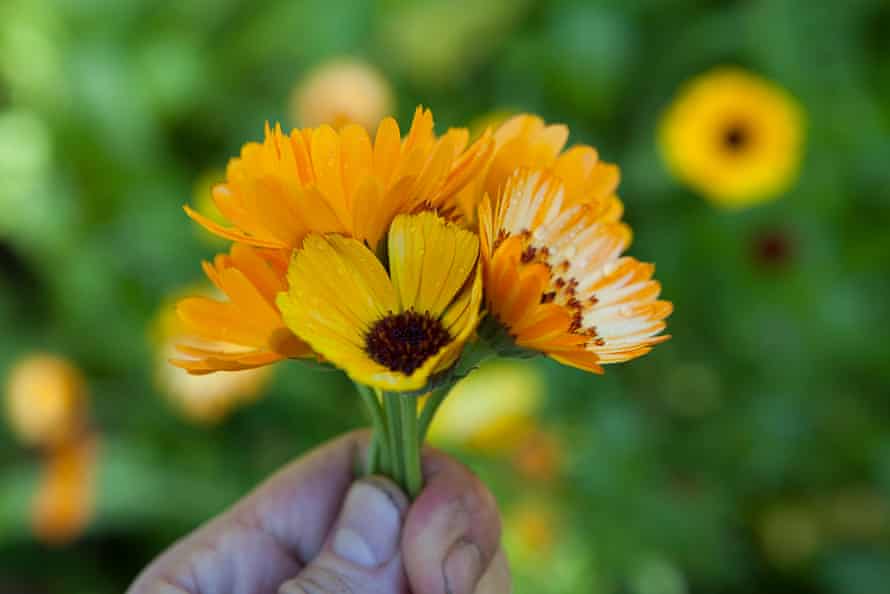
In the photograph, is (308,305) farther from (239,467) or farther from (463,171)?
(239,467)

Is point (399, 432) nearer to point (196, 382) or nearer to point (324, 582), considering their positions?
point (324, 582)

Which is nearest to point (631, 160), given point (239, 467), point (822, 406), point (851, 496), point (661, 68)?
point (661, 68)

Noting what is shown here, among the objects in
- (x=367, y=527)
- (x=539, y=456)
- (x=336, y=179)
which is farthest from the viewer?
(x=539, y=456)

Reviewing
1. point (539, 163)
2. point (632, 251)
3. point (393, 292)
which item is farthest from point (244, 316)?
point (632, 251)

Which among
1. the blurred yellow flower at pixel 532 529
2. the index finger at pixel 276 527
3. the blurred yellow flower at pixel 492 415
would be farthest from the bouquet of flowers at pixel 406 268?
the blurred yellow flower at pixel 492 415

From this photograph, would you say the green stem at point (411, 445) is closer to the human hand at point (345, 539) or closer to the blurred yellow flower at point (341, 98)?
the human hand at point (345, 539)

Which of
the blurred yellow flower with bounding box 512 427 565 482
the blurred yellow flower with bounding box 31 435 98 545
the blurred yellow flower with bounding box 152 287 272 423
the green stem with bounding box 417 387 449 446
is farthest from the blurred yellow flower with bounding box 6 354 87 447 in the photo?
the green stem with bounding box 417 387 449 446

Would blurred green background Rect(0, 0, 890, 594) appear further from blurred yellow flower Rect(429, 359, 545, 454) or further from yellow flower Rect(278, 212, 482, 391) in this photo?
yellow flower Rect(278, 212, 482, 391)
